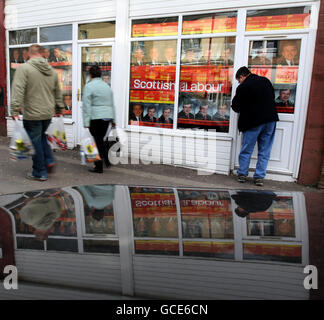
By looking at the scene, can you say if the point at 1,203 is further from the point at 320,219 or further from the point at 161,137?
the point at 161,137

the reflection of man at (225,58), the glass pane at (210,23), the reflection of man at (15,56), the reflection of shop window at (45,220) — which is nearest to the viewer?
the reflection of shop window at (45,220)

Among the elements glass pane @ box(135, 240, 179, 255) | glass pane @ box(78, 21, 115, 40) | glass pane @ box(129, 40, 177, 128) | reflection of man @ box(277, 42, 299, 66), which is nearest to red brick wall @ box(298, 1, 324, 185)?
reflection of man @ box(277, 42, 299, 66)

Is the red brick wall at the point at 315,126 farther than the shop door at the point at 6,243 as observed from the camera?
Yes

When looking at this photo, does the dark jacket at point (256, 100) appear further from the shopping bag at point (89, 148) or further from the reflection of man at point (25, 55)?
the reflection of man at point (25, 55)

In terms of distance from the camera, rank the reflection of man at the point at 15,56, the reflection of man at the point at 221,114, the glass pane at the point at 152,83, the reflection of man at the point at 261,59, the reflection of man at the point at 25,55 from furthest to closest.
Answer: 1. the reflection of man at the point at 15,56
2. the reflection of man at the point at 25,55
3. the glass pane at the point at 152,83
4. the reflection of man at the point at 221,114
5. the reflection of man at the point at 261,59

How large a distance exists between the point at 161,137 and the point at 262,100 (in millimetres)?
2501

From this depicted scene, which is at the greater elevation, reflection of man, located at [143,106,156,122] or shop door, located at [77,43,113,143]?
shop door, located at [77,43,113,143]

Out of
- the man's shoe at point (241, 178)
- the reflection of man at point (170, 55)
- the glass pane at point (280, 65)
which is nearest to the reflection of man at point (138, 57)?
the reflection of man at point (170, 55)

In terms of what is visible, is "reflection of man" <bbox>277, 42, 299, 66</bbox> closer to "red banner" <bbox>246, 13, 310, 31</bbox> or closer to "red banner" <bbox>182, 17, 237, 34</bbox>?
"red banner" <bbox>246, 13, 310, 31</bbox>

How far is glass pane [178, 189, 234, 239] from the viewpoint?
162 centimetres

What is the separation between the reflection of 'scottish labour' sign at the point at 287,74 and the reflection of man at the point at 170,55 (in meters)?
2.21

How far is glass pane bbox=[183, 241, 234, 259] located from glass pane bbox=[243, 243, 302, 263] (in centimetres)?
7

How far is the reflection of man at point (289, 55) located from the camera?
595 centimetres

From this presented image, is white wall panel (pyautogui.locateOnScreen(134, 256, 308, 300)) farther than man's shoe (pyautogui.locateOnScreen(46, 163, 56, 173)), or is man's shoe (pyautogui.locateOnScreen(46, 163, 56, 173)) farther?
man's shoe (pyautogui.locateOnScreen(46, 163, 56, 173))
